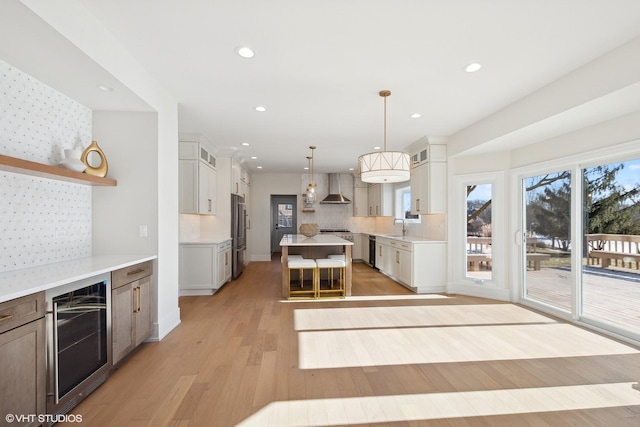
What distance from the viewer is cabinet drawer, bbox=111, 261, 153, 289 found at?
2.33 meters

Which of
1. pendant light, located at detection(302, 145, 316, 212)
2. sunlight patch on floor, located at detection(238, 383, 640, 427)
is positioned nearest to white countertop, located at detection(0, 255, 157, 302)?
sunlight patch on floor, located at detection(238, 383, 640, 427)

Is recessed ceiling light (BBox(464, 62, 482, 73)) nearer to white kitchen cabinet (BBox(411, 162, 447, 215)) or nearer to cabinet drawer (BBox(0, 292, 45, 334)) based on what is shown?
white kitchen cabinet (BBox(411, 162, 447, 215))

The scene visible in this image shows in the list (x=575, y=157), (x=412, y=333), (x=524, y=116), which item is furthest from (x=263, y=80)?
(x=575, y=157)

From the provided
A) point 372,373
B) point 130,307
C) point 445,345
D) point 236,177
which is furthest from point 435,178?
point 130,307

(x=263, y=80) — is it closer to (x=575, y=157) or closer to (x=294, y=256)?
(x=294, y=256)

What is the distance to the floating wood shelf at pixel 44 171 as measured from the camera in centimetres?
184

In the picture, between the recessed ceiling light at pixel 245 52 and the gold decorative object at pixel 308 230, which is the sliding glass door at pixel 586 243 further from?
the recessed ceiling light at pixel 245 52

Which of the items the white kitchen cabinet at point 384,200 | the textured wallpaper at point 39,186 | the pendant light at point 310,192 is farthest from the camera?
the white kitchen cabinet at point 384,200

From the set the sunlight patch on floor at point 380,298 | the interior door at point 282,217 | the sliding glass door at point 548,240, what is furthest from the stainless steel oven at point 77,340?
the interior door at point 282,217

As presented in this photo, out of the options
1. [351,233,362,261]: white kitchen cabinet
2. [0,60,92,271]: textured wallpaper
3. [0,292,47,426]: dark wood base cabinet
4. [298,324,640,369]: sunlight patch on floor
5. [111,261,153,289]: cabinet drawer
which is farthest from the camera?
[351,233,362,261]: white kitchen cabinet

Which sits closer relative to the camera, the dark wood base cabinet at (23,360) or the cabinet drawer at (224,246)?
the dark wood base cabinet at (23,360)

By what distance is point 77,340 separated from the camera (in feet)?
→ 6.36

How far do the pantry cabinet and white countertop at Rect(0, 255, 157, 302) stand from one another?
12 cm

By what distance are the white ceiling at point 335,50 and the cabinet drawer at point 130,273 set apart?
155 centimetres
